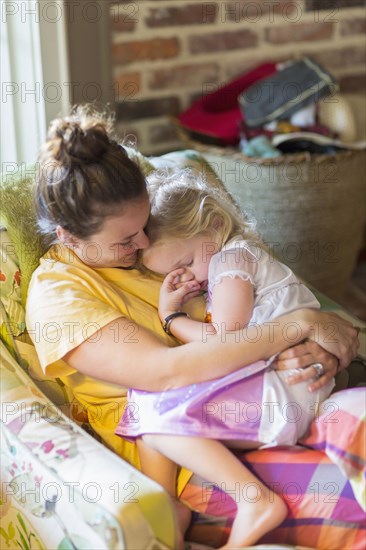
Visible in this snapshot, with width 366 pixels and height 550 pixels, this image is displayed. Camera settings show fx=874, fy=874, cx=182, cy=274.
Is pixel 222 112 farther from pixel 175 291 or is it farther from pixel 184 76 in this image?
pixel 175 291

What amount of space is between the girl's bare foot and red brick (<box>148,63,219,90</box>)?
6.01ft

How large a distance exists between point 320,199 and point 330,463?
137cm

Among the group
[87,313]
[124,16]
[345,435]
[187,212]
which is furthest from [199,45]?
[345,435]

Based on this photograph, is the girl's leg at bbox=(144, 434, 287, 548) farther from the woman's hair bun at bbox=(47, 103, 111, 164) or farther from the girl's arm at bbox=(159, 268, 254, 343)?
the woman's hair bun at bbox=(47, 103, 111, 164)

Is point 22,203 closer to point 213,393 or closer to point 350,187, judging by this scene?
point 213,393

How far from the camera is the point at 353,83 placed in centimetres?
334

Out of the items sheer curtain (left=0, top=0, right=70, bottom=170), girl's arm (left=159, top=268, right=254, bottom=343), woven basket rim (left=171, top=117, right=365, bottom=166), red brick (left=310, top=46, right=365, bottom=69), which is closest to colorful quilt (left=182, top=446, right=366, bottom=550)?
girl's arm (left=159, top=268, right=254, bottom=343)

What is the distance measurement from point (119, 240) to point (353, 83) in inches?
80.7

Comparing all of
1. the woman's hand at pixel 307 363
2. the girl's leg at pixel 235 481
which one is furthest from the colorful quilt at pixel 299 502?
the woman's hand at pixel 307 363

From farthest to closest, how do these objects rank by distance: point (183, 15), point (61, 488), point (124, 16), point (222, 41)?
point (222, 41)
point (183, 15)
point (124, 16)
point (61, 488)

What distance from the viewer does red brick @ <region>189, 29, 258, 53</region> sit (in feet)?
9.80

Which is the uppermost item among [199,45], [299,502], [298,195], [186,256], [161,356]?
[199,45]

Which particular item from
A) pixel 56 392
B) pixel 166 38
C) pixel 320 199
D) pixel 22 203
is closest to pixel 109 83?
pixel 166 38

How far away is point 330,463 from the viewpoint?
4.87ft
